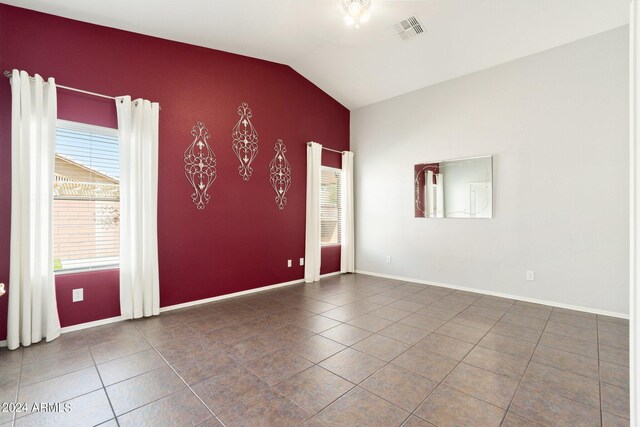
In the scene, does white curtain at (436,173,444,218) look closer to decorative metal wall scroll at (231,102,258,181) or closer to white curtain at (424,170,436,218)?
white curtain at (424,170,436,218)

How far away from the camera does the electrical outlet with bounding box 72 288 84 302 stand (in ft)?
10.3

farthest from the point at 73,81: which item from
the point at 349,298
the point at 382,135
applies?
the point at 382,135

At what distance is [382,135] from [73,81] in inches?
175

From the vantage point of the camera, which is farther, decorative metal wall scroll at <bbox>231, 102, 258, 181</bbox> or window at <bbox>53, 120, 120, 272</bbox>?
decorative metal wall scroll at <bbox>231, 102, 258, 181</bbox>

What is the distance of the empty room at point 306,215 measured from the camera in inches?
85.5

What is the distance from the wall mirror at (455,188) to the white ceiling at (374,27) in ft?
4.50

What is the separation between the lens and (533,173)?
13.3 ft

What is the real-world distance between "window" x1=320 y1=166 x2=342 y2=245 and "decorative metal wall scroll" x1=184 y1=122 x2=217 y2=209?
7.26 ft

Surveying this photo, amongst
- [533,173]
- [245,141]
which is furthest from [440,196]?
[245,141]

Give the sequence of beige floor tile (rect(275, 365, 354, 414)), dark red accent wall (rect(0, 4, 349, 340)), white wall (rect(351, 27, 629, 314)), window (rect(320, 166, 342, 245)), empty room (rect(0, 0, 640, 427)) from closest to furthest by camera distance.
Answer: beige floor tile (rect(275, 365, 354, 414)), empty room (rect(0, 0, 640, 427)), dark red accent wall (rect(0, 4, 349, 340)), white wall (rect(351, 27, 629, 314)), window (rect(320, 166, 342, 245))

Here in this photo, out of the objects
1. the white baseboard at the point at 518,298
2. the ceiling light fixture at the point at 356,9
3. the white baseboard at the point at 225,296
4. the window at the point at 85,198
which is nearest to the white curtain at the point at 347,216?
the white baseboard at the point at 518,298

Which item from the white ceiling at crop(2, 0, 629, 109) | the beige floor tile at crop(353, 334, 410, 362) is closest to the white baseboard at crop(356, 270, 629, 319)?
the beige floor tile at crop(353, 334, 410, 362)

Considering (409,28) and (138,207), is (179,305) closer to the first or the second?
(138,207)

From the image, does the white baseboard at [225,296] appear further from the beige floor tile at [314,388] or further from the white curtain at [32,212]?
the beige floor tile at [314,388]
